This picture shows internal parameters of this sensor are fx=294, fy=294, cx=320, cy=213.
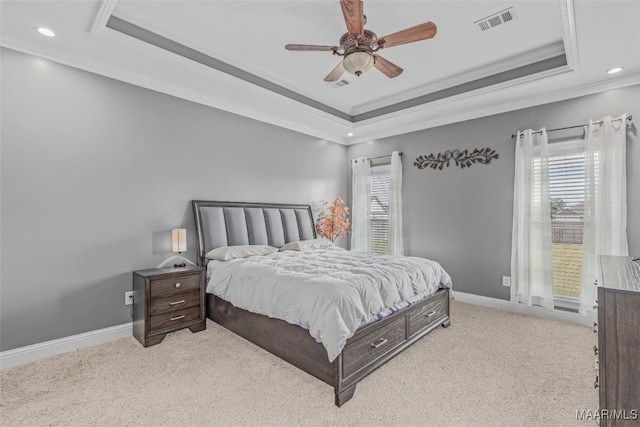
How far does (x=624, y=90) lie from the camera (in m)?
3.21

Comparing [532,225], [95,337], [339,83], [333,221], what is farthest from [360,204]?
[95,337]

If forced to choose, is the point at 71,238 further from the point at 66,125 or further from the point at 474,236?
the point at 474,236

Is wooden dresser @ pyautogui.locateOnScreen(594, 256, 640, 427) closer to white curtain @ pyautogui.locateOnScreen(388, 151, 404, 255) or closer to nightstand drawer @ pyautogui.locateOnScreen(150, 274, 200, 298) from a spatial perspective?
nightstand drawer @ pyautogui.locateOnScreen(150, 274, 200, 298)

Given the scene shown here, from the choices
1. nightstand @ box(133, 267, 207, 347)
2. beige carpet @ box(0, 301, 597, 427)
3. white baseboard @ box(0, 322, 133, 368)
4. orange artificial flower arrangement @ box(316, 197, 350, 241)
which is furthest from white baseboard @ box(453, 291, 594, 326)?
white baseboard @ box(0, 322, 133, 368)

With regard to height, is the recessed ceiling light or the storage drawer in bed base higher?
the recessed ceiling light

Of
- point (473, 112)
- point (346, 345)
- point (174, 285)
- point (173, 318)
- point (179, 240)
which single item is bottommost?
point (173, 318)

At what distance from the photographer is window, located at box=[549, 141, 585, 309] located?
3447 mm

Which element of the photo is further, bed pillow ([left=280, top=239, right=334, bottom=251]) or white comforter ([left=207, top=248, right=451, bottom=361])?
bed pillow ([left=280, top=239, right=334, bottom=251])

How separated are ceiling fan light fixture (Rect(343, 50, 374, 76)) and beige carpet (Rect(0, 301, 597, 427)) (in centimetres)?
248

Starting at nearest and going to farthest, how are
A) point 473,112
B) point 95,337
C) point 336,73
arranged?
1. point 336,73
2. point 95,337
3. point 473,112

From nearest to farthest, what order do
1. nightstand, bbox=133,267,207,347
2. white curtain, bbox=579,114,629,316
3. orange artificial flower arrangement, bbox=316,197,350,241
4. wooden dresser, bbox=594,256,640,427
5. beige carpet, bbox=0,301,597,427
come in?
1. wooden dresser, bbox=594,256,640,427
2. beige carpet, bbox=0,301,597,427
3. nightstand, bbox=133,267,207,347
4. white curtain, bbox=579,114,629,316
5. orange artificial flower arrangement, bbox=316,197,350,241

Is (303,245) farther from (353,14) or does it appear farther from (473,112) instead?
(473,112)

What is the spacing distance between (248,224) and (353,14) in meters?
2.84

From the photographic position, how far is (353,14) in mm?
2092
